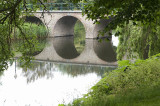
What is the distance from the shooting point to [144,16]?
4199mm

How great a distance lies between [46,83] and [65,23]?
20.2m

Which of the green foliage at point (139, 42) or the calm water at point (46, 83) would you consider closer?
the green foliage at point (139, 42)

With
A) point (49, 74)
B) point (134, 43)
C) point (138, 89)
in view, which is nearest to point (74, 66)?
point (49, 74)

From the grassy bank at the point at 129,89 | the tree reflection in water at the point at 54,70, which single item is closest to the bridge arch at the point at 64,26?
the tree reflection in water at the point at 54,70

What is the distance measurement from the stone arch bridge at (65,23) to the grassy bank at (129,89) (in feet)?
69.4

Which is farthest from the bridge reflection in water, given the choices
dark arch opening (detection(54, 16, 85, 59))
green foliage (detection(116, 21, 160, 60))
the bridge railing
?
green foliage (detection(116, 21, 160, 60))

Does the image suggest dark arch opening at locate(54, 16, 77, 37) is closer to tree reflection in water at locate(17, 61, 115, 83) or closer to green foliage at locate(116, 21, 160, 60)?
tree reflection in water at locate(17, 61, 115, 83)

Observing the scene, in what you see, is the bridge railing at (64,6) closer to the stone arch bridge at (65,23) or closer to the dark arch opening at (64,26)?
the stone arch bridge at (65,23)

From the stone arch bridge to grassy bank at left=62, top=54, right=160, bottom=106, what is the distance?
69.4 feet

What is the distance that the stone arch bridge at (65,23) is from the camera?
90.1 ft

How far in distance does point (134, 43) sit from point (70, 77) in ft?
13.2

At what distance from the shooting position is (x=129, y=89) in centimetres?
514

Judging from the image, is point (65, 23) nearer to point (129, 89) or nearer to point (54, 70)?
point (54, 70)

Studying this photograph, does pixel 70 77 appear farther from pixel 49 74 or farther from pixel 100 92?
pixel 100 92
